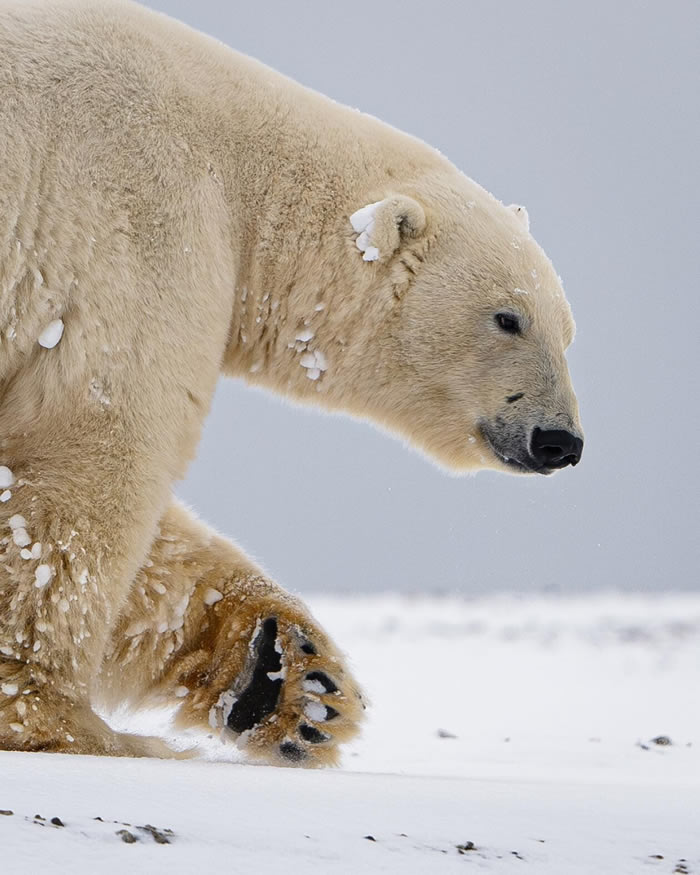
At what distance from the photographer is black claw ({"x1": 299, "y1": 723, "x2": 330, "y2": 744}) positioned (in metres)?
3.19

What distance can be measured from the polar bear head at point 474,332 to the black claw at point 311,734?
45.5 inches

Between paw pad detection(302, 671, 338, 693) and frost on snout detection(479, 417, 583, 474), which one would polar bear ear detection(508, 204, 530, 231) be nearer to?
frost on snout detection(479, 417, 583, 474)

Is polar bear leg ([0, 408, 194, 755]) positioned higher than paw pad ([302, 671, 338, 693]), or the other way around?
polar bear leg ([0, 408, 194, 755])

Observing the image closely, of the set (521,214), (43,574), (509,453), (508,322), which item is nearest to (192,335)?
(43,574)

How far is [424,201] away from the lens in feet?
12.5

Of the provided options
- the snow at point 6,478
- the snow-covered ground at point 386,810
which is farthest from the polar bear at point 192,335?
the snow-covered ground at point 386,810

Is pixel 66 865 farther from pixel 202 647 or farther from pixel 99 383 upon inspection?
pixel 202 647

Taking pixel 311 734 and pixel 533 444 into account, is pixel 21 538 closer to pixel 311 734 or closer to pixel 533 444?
pixel 311 734

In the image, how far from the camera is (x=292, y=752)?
316cm

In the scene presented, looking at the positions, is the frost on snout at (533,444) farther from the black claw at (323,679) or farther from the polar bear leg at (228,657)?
the black claw at (323,679)

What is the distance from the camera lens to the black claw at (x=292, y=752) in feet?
10.4

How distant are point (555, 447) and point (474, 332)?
17.8 inches

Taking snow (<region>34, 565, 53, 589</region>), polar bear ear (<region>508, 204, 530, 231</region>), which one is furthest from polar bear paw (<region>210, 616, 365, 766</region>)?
polar bear ear (<region>508, 204, 530, 231</region>)

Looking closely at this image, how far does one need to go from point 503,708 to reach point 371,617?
14.4 ft
